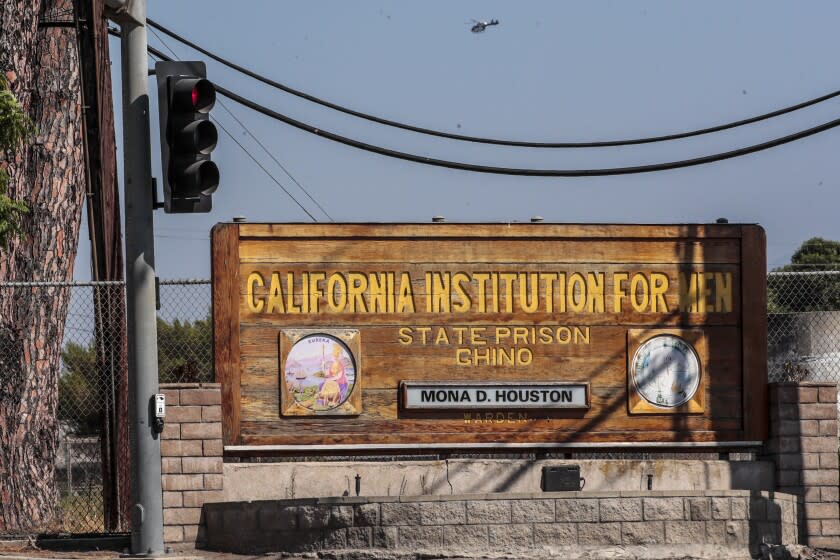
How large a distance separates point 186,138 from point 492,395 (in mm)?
4716

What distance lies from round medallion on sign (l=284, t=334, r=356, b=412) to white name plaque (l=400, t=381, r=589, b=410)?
63 centimetres

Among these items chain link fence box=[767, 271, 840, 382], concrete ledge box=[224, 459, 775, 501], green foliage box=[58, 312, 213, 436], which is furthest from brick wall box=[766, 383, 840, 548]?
green foliage box=[58, 312, 213, 436]

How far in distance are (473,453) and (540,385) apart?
1.02 m

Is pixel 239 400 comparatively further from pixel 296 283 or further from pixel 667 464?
pixel 667 464

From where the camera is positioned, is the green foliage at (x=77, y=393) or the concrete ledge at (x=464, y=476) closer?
the concrete ledge at (x=464, y=476)

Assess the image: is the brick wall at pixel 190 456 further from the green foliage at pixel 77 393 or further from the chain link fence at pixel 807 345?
the green foliage at pixel 77 393

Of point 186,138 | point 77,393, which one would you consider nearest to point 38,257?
point 186,138

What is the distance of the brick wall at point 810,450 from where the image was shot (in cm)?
1438

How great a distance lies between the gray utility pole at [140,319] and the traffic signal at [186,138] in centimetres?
30

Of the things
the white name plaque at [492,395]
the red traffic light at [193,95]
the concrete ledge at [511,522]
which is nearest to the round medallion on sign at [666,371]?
the white name plaque at [492,395]

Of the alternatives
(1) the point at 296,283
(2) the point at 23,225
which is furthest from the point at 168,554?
(2) the point at 23,225

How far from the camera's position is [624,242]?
1459cm

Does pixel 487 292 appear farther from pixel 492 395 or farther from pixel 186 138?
pixel 186 138

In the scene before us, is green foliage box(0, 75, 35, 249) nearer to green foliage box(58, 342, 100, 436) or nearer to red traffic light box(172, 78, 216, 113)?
red traffic light box(172, 78, 216, 113)
